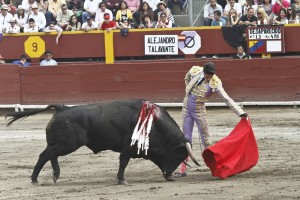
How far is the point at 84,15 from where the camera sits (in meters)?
18.3

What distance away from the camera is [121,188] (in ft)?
31.0

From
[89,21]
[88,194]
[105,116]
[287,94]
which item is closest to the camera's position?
[88,194]

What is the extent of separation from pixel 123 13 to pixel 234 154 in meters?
8.22

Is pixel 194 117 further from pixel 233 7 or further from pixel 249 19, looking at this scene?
pixel 233 7

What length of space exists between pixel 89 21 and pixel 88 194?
31.7ft

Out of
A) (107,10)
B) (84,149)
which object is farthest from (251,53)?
(84,149)

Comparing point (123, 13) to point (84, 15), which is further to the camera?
point (84, 15)

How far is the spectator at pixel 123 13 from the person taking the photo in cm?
1775

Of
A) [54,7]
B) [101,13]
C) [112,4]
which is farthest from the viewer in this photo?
[54,7]

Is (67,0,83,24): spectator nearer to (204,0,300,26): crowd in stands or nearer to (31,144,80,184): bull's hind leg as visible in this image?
(204,0,300,26): crowd in stands

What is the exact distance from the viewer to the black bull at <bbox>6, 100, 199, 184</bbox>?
31.9ft

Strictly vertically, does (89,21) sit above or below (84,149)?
above

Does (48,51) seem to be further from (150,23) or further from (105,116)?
(105,116)

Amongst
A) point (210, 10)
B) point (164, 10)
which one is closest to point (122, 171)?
point (164, 10)
